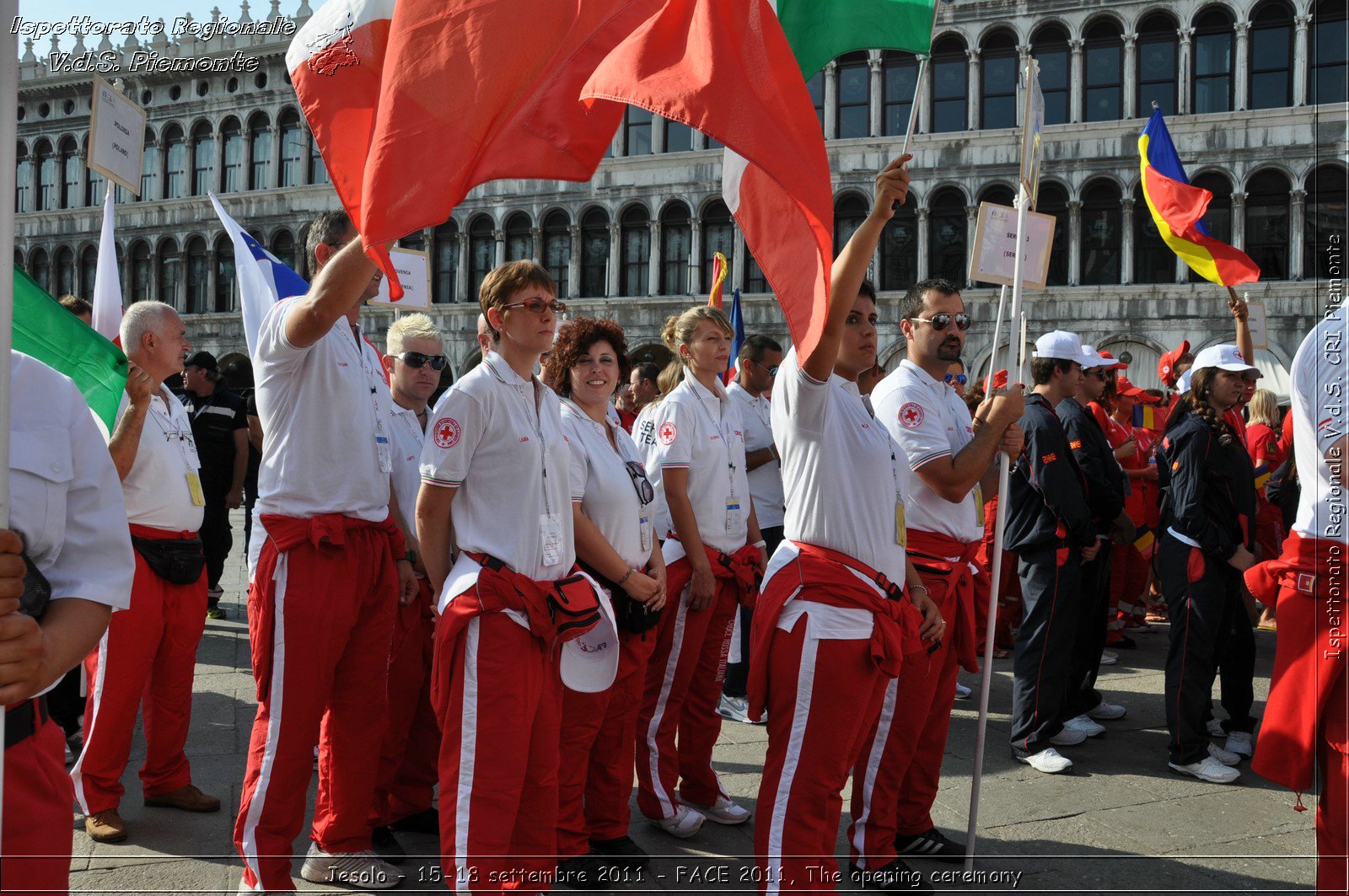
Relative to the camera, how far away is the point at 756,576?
206 inches

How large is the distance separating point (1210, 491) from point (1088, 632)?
1.13 meters

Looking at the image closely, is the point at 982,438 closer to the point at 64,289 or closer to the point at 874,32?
the point at 874,32

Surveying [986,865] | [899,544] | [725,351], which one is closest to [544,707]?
[899,544]

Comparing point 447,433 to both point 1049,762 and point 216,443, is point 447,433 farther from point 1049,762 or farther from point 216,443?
point 216,443

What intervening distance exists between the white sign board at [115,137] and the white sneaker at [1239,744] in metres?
6.14

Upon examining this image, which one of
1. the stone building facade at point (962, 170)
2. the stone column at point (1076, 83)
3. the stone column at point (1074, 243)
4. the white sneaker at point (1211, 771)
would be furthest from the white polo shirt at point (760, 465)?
the stone column at point (1076, 83)

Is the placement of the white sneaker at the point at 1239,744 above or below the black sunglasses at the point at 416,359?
below

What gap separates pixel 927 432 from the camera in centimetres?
420

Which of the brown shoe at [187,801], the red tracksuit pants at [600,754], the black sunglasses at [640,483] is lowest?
the brown shoe at [187,801]

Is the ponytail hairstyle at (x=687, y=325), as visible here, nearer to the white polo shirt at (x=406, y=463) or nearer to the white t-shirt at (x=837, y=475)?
the white polo shirt at (x=406, y=463)

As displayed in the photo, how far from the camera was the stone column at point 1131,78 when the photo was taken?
2638 cm

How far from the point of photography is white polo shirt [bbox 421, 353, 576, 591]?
3.39m

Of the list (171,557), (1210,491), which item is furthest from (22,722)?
(1210,491)

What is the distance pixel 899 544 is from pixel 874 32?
5.91ft
